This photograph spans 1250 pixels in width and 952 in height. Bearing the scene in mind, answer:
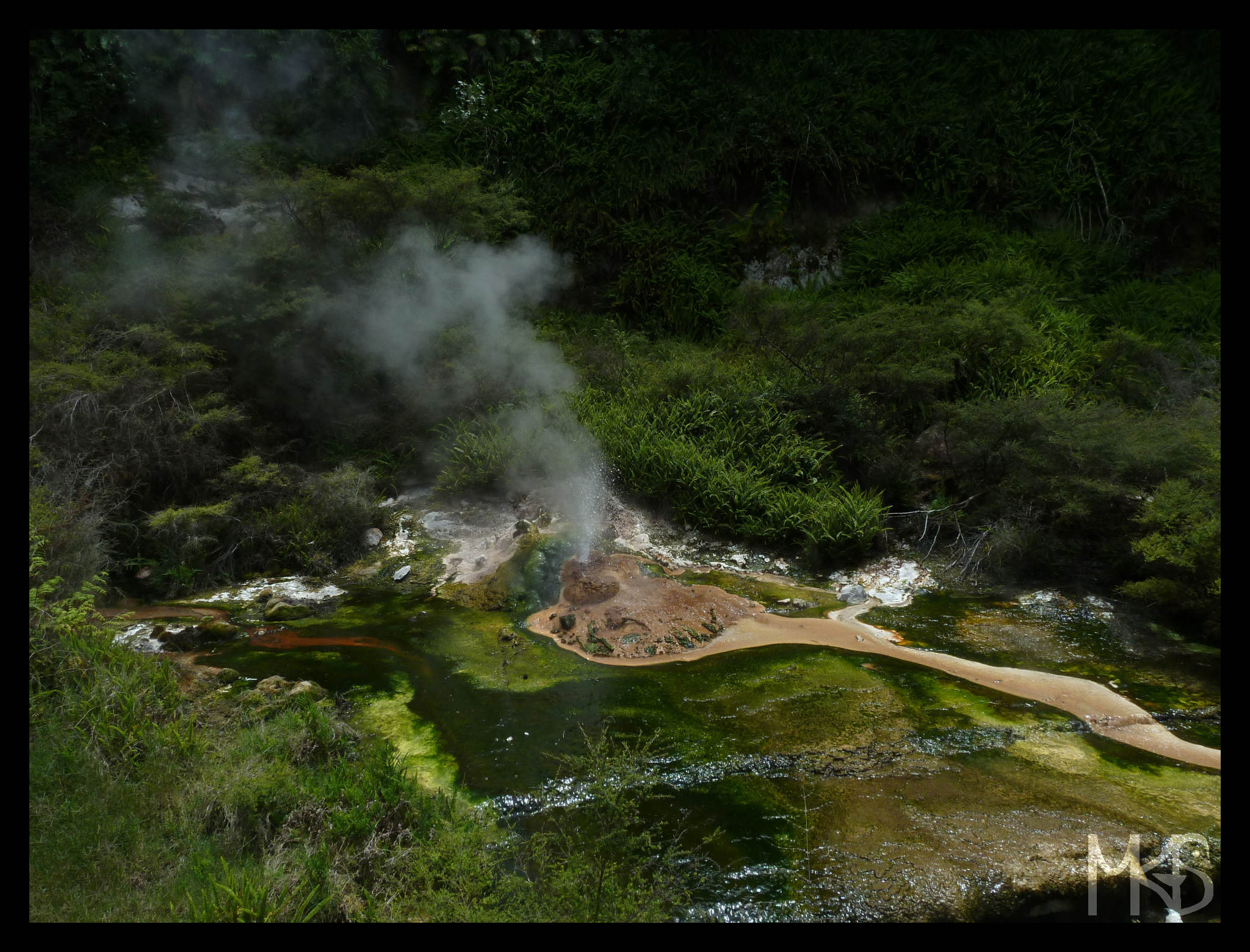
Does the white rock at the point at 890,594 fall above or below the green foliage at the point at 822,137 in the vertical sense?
below

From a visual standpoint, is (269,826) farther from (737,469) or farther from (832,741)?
(737,469)

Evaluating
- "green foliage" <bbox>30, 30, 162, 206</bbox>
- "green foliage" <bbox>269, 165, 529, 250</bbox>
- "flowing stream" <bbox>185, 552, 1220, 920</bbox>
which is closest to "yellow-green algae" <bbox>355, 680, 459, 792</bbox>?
"flowing stream" <bbox>185, 552, 1220, 920</bbox>

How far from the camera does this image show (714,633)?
5.07 m

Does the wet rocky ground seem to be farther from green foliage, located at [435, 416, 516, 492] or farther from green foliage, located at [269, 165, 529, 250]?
green foliage, located at [269, 165, 529, 250]

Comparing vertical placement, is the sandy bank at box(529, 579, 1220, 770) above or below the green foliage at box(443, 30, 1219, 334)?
below

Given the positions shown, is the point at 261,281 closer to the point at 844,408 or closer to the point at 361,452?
the point at 361,452

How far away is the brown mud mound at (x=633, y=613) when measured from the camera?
4910mm

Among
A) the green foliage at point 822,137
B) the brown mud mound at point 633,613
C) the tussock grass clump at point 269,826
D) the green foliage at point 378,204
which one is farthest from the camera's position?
the green foliage at point 822,137

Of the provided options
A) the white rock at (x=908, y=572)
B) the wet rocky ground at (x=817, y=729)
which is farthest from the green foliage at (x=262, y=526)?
the white rock at (x=908, y=572)

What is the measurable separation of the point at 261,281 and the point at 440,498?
3566 mm

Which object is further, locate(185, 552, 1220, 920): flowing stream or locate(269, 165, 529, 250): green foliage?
locate(269, 165, 529, 250): green foliage

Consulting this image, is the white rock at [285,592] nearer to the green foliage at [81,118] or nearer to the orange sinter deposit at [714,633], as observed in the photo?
the orange sinter deposit at [714,633]

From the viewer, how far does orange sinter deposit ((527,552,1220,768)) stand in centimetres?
405

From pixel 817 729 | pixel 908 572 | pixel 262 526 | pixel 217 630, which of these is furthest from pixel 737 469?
pixel 217 630
